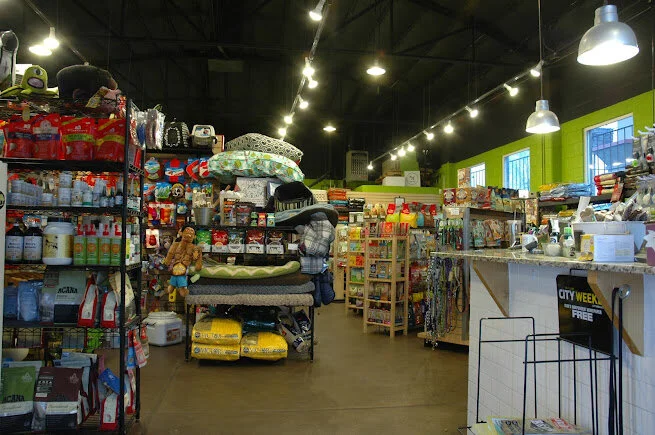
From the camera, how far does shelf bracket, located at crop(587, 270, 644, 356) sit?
1.72 meters

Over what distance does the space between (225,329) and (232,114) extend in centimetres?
915

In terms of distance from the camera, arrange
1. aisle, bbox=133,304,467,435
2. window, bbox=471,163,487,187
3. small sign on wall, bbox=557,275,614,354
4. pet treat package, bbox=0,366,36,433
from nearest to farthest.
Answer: small sign on wall, bbox=557,275,614,354 → pet treat package, bbox=0,366,36,433 → aisle, bbox=133,304,467,435 → window, bbox=471,163,487,187

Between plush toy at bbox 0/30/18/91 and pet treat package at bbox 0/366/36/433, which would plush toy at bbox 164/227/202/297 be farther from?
plush toy at bbox 0/30/18/91

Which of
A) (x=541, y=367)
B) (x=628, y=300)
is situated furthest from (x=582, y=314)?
(x=541, y=367)

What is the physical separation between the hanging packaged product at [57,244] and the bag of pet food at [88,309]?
0.25 m

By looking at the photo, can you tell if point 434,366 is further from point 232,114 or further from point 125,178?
point 232,114

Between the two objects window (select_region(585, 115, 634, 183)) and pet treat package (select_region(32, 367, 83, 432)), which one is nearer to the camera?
pet treat package (select_region(32, 367, 83, 432))

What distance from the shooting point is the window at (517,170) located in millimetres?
10453

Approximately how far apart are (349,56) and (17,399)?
9.78m

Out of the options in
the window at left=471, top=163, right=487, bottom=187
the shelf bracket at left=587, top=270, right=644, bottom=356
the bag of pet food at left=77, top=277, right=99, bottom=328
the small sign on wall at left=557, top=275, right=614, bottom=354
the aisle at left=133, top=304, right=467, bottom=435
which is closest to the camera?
the shelf bracket at left=587, top=270, right=644, bottom=356

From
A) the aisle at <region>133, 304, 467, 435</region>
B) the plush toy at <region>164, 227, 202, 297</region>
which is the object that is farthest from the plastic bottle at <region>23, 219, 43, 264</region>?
the plush toy at <region>164, 227, 202, 297</region>

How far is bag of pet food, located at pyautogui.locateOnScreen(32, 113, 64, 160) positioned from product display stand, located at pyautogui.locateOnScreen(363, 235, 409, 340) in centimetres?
480

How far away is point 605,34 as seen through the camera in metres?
3.26

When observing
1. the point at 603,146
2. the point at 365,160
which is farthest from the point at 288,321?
the point at 365,160
